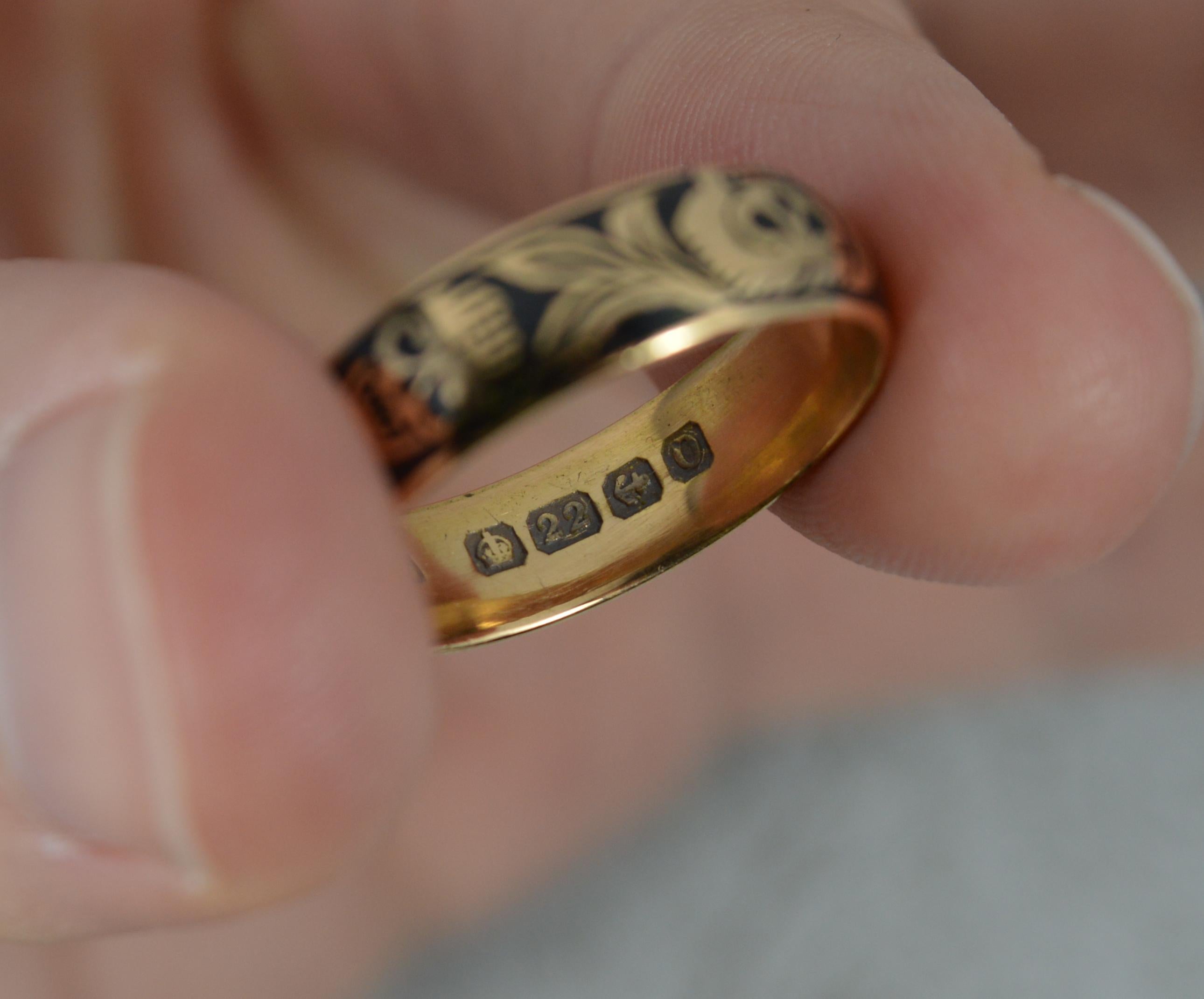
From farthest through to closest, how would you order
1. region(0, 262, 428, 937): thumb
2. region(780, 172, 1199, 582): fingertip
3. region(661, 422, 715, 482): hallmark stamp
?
region(661, 422, 715, 482): hallmark stamp < region(780, 172, 1199, 582): fingertip < region(0, 262, 428, 937): thumb

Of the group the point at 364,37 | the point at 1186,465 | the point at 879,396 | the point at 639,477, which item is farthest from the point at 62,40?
the point at 1186,465

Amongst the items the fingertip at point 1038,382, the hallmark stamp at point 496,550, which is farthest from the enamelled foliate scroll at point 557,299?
the hallmark stamp at point 496,550

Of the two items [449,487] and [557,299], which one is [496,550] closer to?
[557,299]

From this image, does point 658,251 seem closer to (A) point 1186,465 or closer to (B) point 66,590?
(B) point 66,590

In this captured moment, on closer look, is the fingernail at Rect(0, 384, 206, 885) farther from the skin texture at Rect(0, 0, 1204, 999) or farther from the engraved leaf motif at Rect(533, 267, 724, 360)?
the engraved leaf motif at Rect(533, 267, 724, 360)

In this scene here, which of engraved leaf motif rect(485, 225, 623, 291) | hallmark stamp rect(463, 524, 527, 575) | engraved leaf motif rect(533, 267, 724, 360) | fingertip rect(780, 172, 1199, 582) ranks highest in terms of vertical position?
engraved leaf motif rect(485, 225, 623, 291)

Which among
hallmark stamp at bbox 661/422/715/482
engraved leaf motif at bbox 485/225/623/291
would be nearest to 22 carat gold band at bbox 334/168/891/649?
engraved leaf motif at bbox 485/225/623/291
